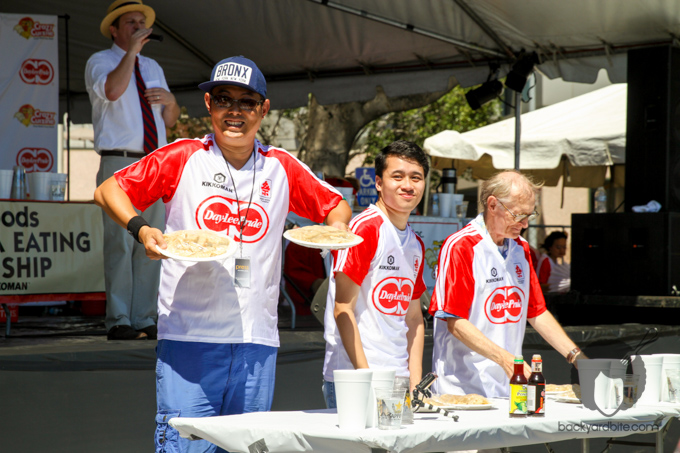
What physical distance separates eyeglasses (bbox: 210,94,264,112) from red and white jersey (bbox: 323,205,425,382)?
68cm

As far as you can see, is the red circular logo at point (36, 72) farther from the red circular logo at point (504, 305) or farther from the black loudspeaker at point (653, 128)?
the black loudspeaker at point (653, 128)

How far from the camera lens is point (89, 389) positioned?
3.98 metres

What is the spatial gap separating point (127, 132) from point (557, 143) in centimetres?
640

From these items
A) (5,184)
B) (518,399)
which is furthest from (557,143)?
(518,399)

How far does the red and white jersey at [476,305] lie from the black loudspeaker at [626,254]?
3.77 metres

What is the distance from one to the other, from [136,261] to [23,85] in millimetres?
2842

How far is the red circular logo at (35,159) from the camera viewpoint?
6652mm

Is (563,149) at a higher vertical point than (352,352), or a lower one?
higher

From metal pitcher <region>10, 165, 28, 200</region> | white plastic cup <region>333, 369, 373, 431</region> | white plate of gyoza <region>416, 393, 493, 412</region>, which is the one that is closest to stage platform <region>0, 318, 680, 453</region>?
metal pitcher <region>10, 165, 28, 200</region>

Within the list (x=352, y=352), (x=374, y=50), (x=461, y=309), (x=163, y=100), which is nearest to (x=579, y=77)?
(x=374, y=50)

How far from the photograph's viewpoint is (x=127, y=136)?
15.4 feet

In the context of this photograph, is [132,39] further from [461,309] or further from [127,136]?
[461,309]

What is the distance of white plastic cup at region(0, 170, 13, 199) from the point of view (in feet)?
16.6

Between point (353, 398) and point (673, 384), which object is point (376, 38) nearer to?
point (673, 384)
